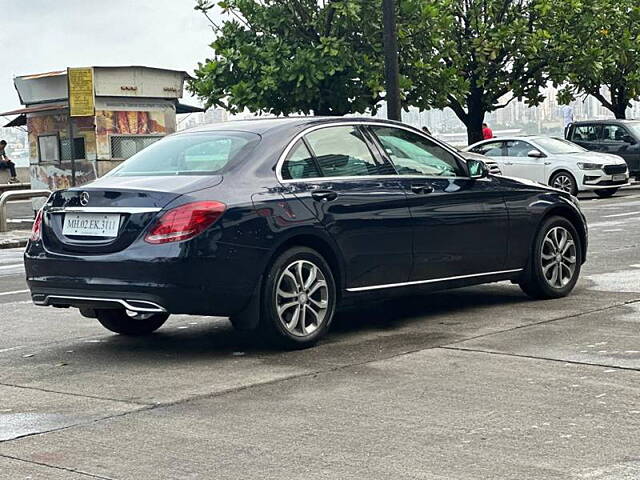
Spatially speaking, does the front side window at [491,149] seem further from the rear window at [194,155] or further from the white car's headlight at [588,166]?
the rear window at [194,155]

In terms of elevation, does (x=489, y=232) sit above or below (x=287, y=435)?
above

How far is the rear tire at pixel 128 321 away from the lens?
941 cm

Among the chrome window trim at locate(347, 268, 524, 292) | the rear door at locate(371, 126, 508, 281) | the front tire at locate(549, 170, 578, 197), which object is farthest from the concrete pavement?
the front tire at locate(549, 170, 578, 197)

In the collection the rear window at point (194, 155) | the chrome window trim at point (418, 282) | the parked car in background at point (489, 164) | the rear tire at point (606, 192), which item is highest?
the rear window at point (194, 155)

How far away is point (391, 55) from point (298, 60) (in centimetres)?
972

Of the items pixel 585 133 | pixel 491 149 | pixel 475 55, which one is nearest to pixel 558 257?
pixel 491 149

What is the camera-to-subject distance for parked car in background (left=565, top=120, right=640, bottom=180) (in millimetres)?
32094

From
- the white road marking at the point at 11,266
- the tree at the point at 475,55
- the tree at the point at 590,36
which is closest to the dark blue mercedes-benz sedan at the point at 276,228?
the white road marking at the point at 11,266

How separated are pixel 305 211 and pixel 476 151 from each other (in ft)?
68.8

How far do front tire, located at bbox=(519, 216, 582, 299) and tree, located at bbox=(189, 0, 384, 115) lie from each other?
2053 centimetres

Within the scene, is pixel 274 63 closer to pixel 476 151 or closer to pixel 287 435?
pixel 476 151

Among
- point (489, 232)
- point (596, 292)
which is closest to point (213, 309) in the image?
point (489, 232)

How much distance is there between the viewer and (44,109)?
30297 millimetres

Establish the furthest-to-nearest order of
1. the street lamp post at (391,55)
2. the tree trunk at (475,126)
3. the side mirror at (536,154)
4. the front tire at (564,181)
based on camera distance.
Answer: the tree trunk at (475,126) → the side mirror at (536,154) → the front tire at (564,181) → the street lamp post at (391,55)
